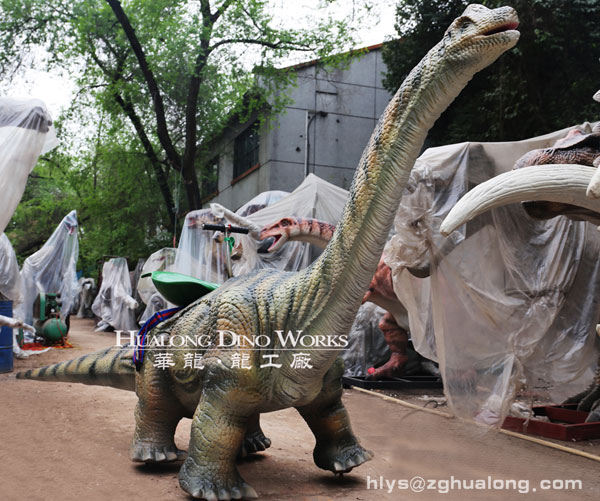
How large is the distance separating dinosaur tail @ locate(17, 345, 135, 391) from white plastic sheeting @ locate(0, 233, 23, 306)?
474 cm

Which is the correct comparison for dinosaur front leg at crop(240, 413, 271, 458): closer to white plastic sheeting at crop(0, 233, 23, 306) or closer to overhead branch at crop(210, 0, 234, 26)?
white plastic sheeting at crop(0, 233, 23, 306)

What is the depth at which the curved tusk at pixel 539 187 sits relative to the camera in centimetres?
271

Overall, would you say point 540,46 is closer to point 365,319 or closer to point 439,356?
point 365,319

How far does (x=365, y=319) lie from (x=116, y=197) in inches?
466

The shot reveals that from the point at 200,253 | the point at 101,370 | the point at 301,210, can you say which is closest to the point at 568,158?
the point at 101,370

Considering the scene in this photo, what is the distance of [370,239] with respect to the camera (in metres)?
2.33

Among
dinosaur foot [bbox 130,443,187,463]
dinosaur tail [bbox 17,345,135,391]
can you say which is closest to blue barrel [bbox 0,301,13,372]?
dinosaur tail [bbox 17,345,135,391]

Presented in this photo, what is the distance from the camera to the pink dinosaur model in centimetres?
662

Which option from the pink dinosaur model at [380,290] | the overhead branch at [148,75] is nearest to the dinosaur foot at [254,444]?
the pink dinosaur model at [380,290]

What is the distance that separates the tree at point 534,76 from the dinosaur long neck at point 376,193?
7491mm

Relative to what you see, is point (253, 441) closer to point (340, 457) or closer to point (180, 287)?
point (340, 457)

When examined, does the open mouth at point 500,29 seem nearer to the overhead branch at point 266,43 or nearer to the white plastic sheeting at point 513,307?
the white plastic sheeting at point 513,307

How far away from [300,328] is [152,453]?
48.5 inches

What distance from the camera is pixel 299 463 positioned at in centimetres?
343
